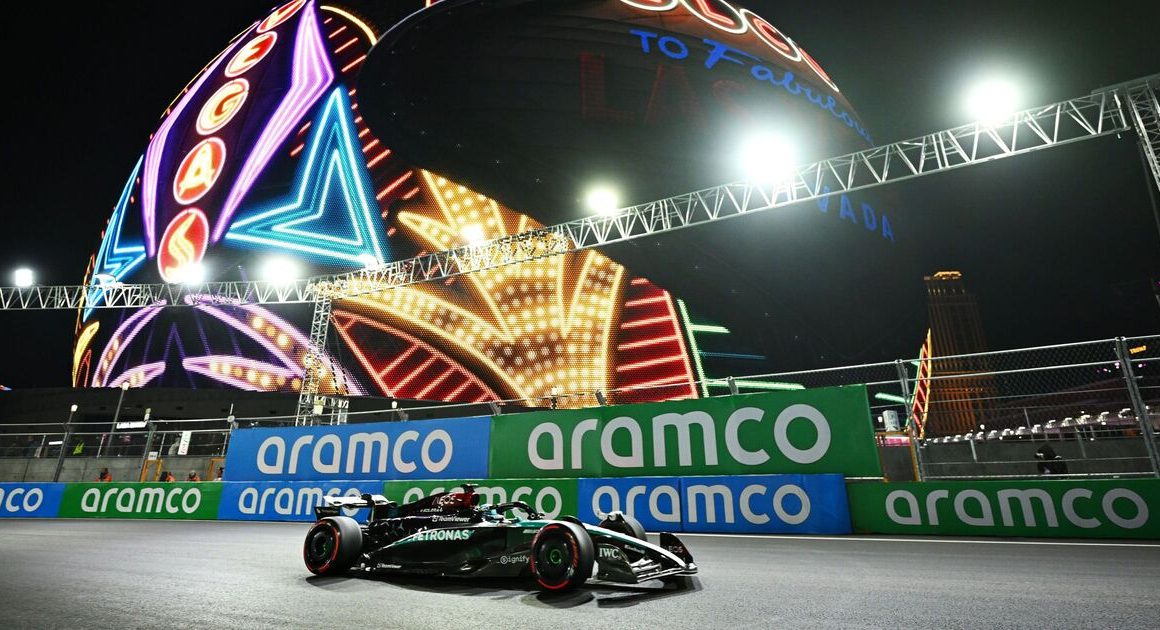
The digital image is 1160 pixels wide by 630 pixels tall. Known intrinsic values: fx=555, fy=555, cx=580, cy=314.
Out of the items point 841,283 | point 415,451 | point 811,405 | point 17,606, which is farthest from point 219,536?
point 841,283

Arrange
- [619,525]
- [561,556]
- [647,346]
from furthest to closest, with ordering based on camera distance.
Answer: [647,346]
[619,525]
[561,556]

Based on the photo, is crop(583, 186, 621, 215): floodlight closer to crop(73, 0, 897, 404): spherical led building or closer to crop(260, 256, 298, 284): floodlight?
crop(73, 0, 897, 404): spherical led building

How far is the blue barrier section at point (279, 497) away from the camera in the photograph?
37.0ft

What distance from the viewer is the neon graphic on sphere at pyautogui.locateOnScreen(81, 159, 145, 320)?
1486 inches

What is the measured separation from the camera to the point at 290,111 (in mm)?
37344

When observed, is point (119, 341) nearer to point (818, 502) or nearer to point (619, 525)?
point (619, 525)

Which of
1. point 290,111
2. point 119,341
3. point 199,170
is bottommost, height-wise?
point 119,341

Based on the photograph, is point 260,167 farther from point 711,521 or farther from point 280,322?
point 711,521

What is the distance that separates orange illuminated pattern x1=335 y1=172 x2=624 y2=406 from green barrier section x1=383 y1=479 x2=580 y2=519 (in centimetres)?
1914

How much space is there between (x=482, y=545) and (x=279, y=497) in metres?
9.29

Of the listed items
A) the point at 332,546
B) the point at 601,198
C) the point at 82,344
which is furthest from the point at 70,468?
the point at 82,344

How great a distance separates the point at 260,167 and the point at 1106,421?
41.6 meters

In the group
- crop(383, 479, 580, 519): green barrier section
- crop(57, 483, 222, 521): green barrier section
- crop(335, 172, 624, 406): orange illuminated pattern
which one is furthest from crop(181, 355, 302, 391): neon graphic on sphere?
crop(383, 479, 580, 519): green barrier section

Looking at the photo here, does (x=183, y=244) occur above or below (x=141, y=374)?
above
